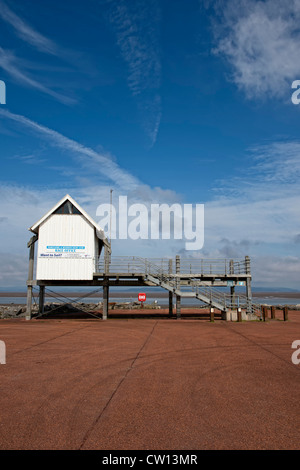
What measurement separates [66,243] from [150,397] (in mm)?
18917

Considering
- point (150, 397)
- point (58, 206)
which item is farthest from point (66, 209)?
point (150, 397)

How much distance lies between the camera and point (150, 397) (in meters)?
7.14

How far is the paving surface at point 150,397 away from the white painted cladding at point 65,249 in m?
11.5

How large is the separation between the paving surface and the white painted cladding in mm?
11504

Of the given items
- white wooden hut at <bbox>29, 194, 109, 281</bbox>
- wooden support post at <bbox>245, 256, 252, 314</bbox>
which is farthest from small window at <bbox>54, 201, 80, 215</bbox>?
wooden support post at <bbox>245, 256, 252, 314</bbox>

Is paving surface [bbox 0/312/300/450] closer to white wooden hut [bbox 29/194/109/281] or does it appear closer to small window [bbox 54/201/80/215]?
white wooden hut [bbox 29/194/109/281]

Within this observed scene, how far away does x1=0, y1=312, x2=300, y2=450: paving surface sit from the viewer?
521 centimetres

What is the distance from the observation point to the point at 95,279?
2573 cm

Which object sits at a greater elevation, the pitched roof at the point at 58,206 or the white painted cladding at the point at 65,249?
the pitched roof at the point at 58,206

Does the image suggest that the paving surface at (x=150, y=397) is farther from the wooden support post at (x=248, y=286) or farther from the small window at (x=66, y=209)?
the small window at (x=66, y=209)

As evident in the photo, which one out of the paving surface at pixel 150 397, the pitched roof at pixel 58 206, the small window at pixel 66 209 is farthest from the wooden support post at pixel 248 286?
the small window at pixel 66 209

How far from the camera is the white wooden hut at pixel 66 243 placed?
80.8ft
